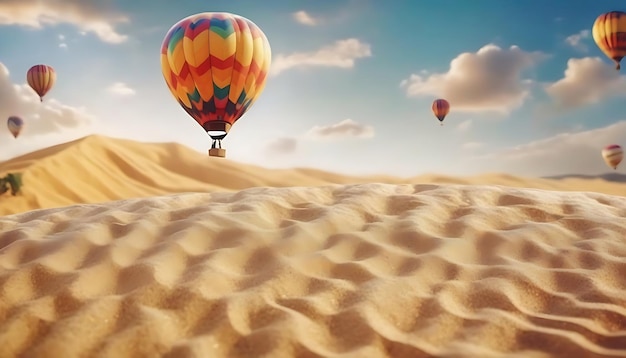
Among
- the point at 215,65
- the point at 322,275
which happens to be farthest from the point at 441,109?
the point at 322,275

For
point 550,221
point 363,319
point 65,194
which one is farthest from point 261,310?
point 65,194

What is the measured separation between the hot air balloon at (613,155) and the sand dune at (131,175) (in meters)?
1.23

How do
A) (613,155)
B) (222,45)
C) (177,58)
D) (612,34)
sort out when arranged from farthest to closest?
(613,155), (612,34), (177,58), (222,45)

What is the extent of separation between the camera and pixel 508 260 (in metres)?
2.99

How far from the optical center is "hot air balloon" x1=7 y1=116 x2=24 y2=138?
26.5m

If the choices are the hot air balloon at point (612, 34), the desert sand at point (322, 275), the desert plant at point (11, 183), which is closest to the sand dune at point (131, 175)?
the desert plant at point (11, 183)

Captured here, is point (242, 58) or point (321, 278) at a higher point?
→ point (242, 58)

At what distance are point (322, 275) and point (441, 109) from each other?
878 inches

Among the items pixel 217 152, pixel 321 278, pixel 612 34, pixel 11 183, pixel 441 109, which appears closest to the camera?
pixel 321 278

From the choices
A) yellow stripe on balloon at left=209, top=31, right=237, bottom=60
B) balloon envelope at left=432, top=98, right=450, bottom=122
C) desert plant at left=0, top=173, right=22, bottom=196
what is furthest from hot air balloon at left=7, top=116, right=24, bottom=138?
yellow stripe on balloon at left=209, top=31, right=237, bottom=60

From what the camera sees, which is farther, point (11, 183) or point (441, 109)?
point (441, 109)

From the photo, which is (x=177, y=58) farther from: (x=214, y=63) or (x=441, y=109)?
(x=441, y=109)

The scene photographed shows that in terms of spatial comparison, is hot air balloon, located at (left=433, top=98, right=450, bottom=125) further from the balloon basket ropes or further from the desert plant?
the desert plant

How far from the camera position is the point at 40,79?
23.4 m
